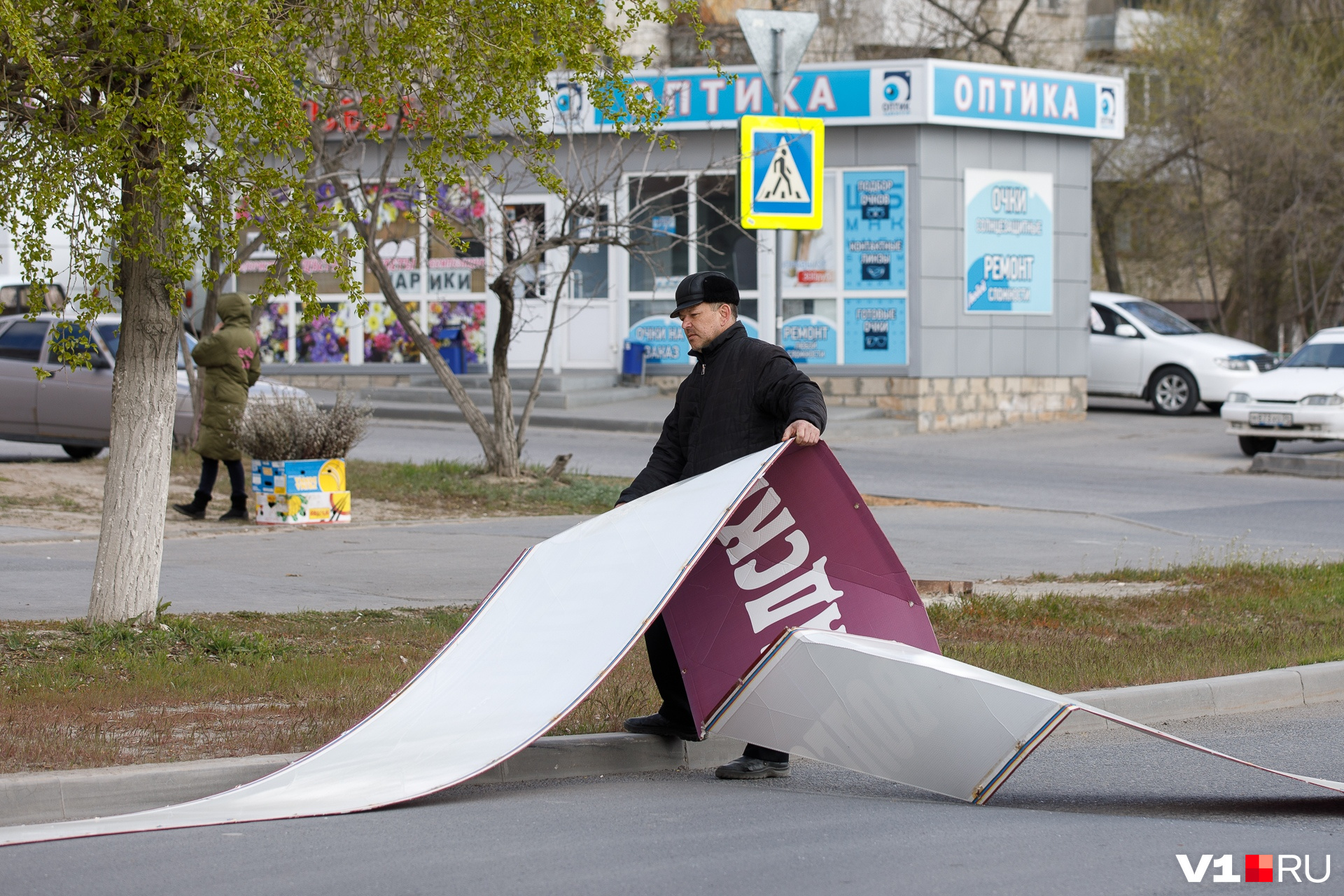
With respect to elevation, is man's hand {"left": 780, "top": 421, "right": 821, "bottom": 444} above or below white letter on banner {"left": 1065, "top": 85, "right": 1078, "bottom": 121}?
below

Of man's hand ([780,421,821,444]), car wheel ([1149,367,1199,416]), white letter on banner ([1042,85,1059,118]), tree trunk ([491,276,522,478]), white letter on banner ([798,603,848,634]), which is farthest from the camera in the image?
car wheel ([1149,367,1199,416])

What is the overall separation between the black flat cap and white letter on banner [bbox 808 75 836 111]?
1688 centimetres

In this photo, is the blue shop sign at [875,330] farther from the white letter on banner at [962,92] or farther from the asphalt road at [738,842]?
the asphalt road at [738,842]

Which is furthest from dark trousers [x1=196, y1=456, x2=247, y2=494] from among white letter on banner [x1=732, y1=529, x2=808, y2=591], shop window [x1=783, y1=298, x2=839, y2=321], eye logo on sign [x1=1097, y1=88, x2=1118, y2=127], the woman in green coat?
eye logo on sign [x1=1097, y1=88, x2=1118, y2=127]

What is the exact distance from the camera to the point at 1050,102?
23.1 metres

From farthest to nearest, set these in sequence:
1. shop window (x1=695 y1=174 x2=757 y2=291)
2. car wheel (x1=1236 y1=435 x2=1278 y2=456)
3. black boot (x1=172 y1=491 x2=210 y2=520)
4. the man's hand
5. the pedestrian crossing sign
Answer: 1. shop window (x1=695 y1=174 x2=757 y2=291)
2. car wheel (x1=1236 y1=435 x2=1278 y2=456)
3. black boot (x1=172 y1=491 x2=210 y2=520)
4. the pedestrian crossing sign
5. the man's hand

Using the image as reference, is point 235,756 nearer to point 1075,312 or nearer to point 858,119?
point 858,119

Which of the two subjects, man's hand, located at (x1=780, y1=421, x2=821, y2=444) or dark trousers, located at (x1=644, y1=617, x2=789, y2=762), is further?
dark trousers, located at (x1=644, y1=617, x2=789, y2=762)

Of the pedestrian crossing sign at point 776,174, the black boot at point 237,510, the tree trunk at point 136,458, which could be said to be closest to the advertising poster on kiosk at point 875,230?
the pedestrian crossing sign at point 776,174

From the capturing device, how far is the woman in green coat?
12227 mm

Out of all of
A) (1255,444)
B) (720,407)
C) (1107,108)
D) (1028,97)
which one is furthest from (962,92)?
(720,407)

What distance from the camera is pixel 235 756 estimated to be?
217 inches

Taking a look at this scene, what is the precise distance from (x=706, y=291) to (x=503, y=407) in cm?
914

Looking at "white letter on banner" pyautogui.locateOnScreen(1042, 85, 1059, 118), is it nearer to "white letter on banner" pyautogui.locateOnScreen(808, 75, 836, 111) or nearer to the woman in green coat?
"white letter on banner" pyautogui.locateOnScreen(808, 75, 836, 111)
